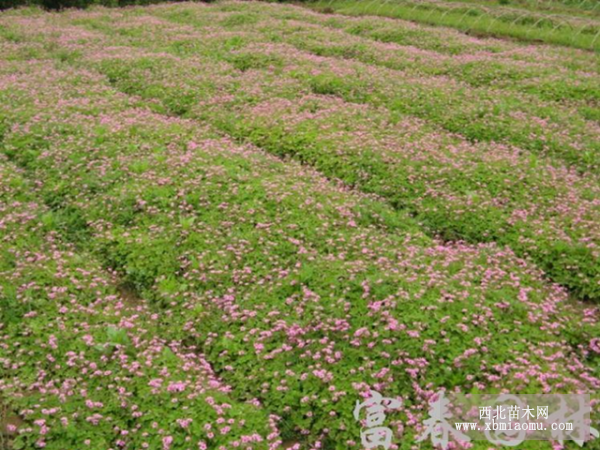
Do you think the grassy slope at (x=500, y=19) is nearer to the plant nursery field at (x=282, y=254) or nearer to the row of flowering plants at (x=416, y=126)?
the row of flowering plants at (x=416, y=126)

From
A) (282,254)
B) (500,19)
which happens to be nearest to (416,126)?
(282,254)

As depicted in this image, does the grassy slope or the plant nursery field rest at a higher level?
the grassy slope

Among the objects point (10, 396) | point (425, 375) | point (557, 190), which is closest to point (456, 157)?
point (557, 190)

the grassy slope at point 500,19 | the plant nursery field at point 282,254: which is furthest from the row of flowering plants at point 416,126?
the grassy slope at point 500,19

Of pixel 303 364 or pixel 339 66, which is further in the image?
pixel 339 66

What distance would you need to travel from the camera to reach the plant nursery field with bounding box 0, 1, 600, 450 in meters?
7.19

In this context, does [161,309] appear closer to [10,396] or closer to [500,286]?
[10,396]

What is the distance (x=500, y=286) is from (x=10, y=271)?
26.6 feet

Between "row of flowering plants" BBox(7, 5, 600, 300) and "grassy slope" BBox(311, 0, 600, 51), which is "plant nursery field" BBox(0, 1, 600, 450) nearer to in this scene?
"row of flowering plants" BBox(7, 5, 600, 300)

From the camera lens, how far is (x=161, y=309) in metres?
9.09

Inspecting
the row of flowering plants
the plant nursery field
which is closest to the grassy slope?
the row of flowering plants

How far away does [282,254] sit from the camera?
9844mm

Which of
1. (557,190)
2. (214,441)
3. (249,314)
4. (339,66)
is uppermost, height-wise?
(339,66)

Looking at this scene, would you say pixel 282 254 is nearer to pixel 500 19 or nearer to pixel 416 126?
pixel 416 126
